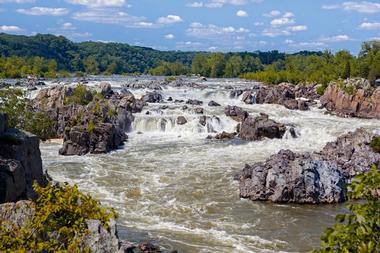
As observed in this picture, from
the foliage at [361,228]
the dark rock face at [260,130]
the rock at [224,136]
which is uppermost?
the foliage at [361,228]

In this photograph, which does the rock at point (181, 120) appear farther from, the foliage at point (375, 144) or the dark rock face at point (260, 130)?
the foliage at point (375, 144)

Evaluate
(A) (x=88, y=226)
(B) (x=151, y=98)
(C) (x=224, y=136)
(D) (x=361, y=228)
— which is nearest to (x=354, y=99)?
(C) (x=224, y=136)

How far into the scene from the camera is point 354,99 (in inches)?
2598

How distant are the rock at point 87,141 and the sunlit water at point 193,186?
116 centimetres

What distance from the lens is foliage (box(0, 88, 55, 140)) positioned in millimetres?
43750

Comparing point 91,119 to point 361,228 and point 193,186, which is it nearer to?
point 193,186

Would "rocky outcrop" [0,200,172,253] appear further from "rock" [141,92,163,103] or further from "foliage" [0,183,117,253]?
"rock" [141,92,163,103]

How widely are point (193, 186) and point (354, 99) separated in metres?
42.0

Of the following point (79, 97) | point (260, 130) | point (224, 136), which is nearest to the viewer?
point (260, 130)

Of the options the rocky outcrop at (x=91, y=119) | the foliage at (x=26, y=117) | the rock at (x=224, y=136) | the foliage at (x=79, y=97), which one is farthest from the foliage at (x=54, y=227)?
the foliage at (x=79, y=97)

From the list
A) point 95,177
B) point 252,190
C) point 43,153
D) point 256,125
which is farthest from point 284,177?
point 43,153

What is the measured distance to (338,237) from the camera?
5.73 metres

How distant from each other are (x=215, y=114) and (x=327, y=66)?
57.6m

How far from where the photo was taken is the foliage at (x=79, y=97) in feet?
191
